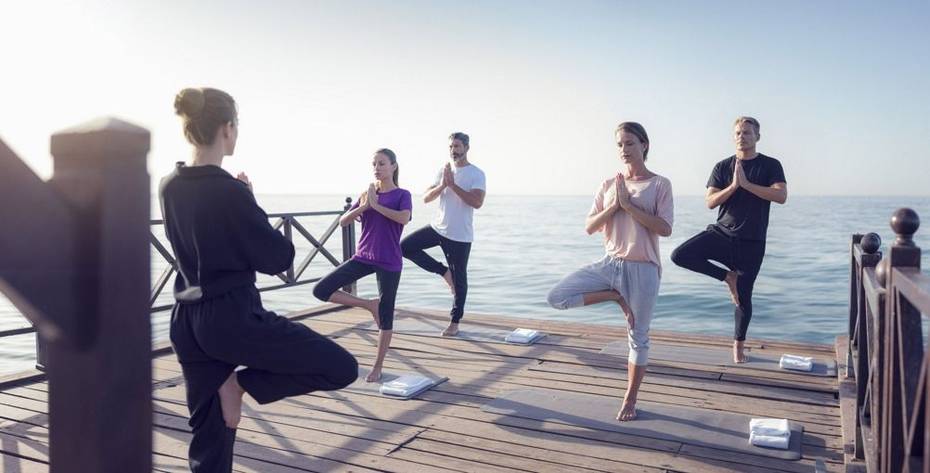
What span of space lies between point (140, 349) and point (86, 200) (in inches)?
10.6

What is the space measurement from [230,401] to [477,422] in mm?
1872

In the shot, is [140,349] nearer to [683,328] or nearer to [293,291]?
[683,328]

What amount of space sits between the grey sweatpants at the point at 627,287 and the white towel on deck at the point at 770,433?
0.65m

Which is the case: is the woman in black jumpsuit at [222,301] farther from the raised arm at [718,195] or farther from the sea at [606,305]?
the sea at [606,305]

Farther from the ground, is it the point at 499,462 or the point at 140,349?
the point at 140,349

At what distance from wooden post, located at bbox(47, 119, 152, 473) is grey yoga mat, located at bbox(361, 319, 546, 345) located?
206 inches

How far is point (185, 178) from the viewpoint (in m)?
2.54

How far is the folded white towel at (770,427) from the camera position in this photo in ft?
12.8

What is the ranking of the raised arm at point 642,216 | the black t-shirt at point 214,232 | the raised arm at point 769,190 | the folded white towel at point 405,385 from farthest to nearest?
1. the raised arm at point 769,190
2. the folded white towel at point 405,385
3. the raised arm at point 642,216
4. the black t-shirt at point 214,232

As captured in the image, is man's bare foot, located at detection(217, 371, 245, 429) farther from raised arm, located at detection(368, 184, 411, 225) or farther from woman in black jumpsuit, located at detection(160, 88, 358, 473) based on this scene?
raised arm, located at detection(368, 184, 411, 225)

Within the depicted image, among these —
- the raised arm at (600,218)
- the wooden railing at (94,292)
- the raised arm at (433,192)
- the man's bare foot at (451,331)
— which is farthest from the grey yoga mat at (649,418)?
the wooden railing at (94,292)

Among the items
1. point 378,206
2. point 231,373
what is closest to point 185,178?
point 231,373

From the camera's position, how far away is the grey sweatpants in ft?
13.5

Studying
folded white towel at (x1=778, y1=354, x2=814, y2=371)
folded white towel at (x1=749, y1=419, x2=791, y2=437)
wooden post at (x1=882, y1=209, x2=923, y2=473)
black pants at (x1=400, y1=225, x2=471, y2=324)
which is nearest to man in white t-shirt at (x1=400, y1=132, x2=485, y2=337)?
black pants at (x1=400, y1=225, x2=471, y2=324)
